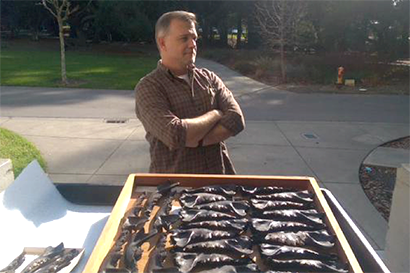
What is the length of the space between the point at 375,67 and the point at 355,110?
10569mm

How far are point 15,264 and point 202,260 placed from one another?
0.72 metres

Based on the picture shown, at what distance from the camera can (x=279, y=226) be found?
146 centimetres

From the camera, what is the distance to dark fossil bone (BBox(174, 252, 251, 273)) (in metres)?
1.24

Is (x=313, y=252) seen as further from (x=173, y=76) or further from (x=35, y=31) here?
(x=35, y=31)

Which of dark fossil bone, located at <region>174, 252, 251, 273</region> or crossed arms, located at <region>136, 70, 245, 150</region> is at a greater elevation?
crossed arms, located at <region>136, 70, 245, 150</region>

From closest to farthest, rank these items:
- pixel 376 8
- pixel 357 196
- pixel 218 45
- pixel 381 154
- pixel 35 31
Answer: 1. pixel 357 196
2. pixel 381 154
3. pixel 376 8
4. pixel 218 45
5. pixel 35 31

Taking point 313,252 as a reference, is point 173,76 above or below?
above

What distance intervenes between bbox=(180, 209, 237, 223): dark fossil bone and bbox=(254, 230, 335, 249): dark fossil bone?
166 millimetres

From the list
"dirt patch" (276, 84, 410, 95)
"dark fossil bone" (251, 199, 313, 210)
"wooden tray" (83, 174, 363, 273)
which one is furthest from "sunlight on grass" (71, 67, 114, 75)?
"dark fossil bone" (251, 199, 313, 210)

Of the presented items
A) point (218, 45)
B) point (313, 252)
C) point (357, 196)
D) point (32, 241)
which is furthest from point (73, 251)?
point (218, 45)

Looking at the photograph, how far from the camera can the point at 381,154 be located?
260 inches

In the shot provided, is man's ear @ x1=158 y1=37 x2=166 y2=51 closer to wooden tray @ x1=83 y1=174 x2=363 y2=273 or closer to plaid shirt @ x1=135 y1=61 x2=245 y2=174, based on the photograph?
plaid shirt @ x1=135 y1=61 x2=245 y2=174

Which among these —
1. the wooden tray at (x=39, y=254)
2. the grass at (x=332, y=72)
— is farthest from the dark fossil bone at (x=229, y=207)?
the grass at (x=332, y=72)

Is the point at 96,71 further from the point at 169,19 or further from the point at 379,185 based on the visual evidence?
the point at 169,19
